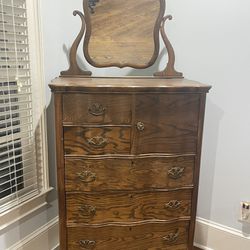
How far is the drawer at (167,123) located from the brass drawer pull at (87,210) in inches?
14.4

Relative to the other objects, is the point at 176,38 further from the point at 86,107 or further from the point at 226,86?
the point at 86,107

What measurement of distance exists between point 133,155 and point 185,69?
76 centimetres

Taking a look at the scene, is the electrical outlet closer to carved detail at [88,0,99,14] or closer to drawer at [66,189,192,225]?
drawer at [66,189,192,225]

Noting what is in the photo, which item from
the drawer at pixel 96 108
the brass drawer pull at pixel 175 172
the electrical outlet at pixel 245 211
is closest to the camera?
the drawer at pixel 96 108

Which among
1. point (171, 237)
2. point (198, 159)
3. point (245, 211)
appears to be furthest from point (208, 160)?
point (171, 237)

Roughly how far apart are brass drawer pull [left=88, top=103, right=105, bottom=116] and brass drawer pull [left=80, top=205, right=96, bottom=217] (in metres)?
0.47

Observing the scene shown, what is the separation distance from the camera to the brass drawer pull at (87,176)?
1.34m

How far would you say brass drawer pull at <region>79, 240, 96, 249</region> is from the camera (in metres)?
1.44

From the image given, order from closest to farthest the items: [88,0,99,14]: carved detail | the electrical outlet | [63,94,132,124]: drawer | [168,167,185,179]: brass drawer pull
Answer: [63,94,132,124]: drawer, [168,167,185,179]: brass drawer pull, [88,0,99,14]: carved detail, the electrical outlet

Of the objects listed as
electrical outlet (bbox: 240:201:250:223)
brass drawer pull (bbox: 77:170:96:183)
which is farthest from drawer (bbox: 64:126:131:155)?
electrical outlet (bbox: 240:201:250:223)

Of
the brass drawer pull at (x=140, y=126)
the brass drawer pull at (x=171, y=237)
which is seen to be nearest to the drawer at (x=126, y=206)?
the brass drawer pull at (x=171, y=237)

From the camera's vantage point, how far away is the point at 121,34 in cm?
162

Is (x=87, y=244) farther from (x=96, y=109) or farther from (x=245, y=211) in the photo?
(x=245, y=211)

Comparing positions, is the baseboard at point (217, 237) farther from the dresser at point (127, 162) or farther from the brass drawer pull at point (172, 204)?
the brass drawer pull at point (172, 204)
